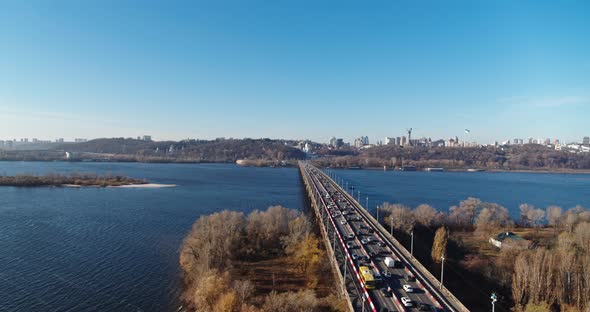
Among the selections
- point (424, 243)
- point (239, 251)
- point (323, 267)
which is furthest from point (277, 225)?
point (424, 243)

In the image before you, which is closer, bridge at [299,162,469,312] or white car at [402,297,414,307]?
white car at [402,297,414,307]

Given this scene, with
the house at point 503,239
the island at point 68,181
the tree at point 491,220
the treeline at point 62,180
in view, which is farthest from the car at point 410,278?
the treeline at point 62,180

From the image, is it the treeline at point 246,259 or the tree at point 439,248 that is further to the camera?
the tree at point 439,248

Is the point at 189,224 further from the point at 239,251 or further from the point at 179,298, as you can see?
the point at 179,298

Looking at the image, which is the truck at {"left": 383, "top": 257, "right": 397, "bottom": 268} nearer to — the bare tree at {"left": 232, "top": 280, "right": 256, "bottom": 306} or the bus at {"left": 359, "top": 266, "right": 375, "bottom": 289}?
the bus at {"left": 359, "top": 266, "right": 375, "bottom": 289}

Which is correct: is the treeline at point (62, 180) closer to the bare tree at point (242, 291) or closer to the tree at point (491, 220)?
the bare tree at point (242, 291)

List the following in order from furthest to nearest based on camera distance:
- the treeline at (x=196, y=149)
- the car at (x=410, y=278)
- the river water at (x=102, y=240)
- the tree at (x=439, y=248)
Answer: the treeline at (x=196, y=149)
the tree at (x=439, y=248)
the river water at (x=102, y=240)
the car at (x=410, y=278)

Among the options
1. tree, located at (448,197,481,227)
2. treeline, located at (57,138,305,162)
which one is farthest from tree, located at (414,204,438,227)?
treeline, located at (57,138,305,162)
